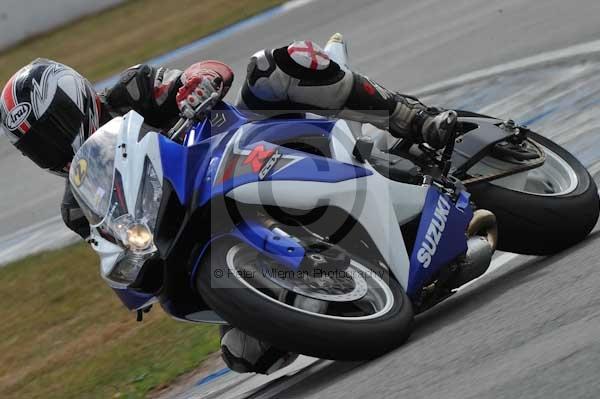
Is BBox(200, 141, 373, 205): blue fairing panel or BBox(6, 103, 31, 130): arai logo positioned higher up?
BBox(200, 141, 373, 205): blue fairing panel

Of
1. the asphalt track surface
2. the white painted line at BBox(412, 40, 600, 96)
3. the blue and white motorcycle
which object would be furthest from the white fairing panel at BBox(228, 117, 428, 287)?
the white painted line at BBox(412, 40, 600, 96)

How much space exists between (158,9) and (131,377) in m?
10.5

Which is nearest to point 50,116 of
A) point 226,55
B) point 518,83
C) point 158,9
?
point 518,83

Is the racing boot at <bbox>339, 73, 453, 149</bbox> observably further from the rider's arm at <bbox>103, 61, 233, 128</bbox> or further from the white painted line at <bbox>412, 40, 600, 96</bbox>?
the white painted line at <bbox>412, 40, 600, 96</bbox>

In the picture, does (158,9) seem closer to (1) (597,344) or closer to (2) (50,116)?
(2) (50,116)

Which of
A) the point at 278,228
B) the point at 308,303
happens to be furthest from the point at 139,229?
the point at 308,303

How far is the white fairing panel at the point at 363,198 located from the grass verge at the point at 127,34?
936 centimetres

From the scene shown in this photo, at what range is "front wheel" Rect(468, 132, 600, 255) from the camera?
4.79 meters

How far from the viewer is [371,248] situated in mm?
4109

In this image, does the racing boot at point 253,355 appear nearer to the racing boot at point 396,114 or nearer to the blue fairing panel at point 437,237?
the blue fairing panel at point 437,237

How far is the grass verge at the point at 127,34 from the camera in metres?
13.7

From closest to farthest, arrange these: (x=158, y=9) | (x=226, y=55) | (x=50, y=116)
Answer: (x=50, y=116), (x=226, y=55), (x=158, y=9)

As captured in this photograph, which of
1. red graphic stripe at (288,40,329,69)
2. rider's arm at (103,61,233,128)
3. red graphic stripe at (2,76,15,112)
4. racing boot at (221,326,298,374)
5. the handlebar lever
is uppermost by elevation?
red graphic stripe at (288,40,329,69)

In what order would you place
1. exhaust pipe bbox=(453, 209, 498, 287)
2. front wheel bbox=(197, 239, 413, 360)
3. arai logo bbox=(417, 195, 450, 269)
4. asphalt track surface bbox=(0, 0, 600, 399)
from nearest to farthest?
asphalt track surface bbox=(0, 0, 600, 399), front wheel bbox=(197, 239, 413, 360), arai logo bbox=(417, 195, 450, 269), exhaust pipe bbox=(453, 209, 498, 287)
